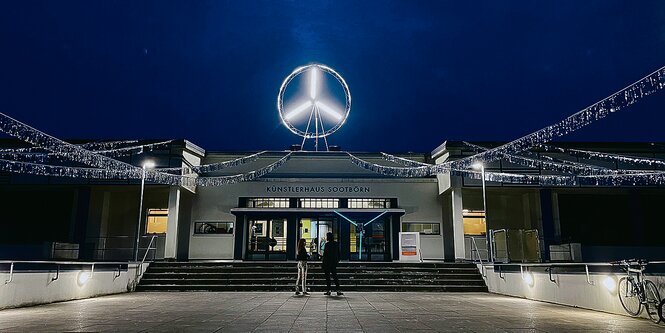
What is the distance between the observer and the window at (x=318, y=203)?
77.7ft

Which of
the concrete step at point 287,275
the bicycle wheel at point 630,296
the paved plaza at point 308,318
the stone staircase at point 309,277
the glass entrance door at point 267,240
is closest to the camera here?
the paved plaza at point 308,318

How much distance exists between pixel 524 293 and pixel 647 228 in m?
14.6

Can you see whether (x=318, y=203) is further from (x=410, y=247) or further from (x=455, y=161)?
(x=455, y=161)

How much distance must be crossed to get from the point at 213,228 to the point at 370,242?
8.21m

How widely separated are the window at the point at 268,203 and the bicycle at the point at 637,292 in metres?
16.9

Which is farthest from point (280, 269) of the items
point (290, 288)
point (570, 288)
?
point (570, 288)

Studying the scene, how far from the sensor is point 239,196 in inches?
926

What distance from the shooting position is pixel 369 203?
23.7 metres

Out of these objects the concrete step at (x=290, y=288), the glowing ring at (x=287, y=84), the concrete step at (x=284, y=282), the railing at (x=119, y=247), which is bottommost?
the concrete step at (x=290, y=288)

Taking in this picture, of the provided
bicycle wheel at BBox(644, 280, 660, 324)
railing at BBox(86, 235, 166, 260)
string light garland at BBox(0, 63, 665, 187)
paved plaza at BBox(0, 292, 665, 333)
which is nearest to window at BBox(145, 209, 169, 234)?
railing at BBox(86, 235, 166, 260)

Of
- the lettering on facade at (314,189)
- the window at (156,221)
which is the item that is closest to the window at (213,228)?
the window at (156,221)

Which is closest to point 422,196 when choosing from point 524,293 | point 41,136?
point 524,293

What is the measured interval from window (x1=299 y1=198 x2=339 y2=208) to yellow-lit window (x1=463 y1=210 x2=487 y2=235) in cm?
695

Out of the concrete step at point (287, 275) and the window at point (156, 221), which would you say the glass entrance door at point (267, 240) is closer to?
the window at point (156, 221)
